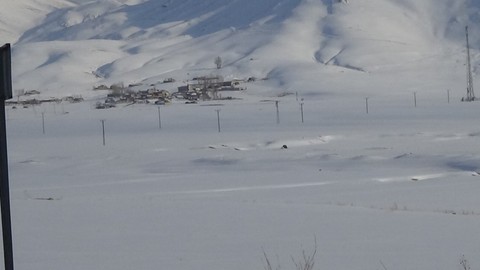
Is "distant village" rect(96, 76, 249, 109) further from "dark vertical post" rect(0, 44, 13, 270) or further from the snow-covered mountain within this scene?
"dark vertical post" rect(0, 44, 13, 270)

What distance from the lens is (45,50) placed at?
404 feet

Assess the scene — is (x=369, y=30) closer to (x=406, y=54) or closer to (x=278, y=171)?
(x=406, y=54)

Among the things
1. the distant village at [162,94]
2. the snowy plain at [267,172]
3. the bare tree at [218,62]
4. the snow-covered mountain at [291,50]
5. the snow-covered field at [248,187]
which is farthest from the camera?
the bare tree at [218,62]

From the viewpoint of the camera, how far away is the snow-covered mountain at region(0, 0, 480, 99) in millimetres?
77562

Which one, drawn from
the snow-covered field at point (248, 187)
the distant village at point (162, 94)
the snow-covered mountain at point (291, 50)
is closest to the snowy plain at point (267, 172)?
the snow-covered field at point (248, 187)

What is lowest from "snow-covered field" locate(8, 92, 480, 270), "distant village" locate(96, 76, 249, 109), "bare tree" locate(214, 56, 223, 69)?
"snow-covered field" locate(8, 92, 480, 270)

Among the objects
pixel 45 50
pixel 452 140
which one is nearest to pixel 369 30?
pixel 45 50

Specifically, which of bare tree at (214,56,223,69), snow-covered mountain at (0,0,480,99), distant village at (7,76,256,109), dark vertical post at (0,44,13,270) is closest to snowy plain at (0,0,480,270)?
snow-covered mountain at (0,0,480,99)

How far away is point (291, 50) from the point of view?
10000 centimetres

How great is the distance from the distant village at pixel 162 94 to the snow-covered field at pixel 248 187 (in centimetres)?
1046

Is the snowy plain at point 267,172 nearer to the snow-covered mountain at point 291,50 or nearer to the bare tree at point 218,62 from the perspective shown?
the snow-covered mountain at point 291,50

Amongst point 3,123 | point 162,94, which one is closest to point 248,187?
point 3,123

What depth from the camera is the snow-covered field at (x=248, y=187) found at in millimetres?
7750

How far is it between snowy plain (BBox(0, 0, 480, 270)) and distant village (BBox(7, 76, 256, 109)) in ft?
7.41
